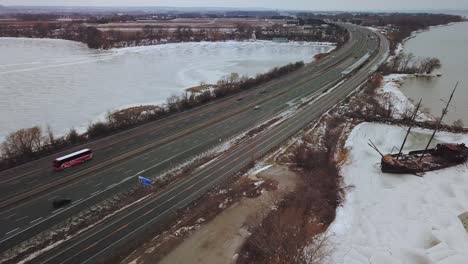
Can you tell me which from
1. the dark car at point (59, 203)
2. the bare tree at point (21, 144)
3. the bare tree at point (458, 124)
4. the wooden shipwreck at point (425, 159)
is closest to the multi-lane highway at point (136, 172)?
the dark car at point (59, 203)

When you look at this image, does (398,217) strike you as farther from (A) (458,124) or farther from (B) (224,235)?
(A) (458,124)

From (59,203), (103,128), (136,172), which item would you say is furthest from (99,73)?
(59,203)

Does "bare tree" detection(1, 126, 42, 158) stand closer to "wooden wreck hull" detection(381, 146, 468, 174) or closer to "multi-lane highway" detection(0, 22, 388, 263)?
"multi-lane highway" detection(0, 22, 388, 263)

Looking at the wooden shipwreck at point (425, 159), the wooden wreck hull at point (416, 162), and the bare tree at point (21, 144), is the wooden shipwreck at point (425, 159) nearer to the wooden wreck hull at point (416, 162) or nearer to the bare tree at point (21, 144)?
the wooden wreck hull at point (416, 162)

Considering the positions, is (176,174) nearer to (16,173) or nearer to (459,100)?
(16,173)

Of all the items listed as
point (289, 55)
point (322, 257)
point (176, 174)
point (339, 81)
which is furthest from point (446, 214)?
point (289, 55)

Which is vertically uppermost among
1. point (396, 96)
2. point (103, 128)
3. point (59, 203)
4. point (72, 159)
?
point (72, 159)
